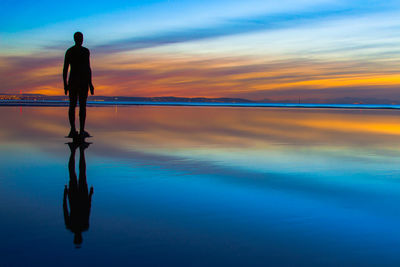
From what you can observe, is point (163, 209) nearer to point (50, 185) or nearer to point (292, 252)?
point (292, 252)

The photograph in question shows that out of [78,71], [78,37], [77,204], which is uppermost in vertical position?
[78,37]

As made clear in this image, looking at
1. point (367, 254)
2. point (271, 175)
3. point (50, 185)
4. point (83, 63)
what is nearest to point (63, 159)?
point (50, 185)

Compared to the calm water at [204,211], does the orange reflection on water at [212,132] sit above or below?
above

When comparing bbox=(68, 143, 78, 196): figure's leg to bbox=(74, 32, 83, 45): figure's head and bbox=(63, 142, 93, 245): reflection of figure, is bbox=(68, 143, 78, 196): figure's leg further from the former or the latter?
→ bbox=(74, 32, 83, 45): figure's head

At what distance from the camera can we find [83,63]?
9438 mm

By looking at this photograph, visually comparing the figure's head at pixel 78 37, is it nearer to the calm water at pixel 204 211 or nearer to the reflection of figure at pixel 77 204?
the calm water at pixel 204 211

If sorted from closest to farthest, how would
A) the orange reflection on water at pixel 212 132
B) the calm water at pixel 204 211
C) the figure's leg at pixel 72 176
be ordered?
the calm water at pixel 204 211 → the figure's leg at pixel 72 176 → the orange reflection on water at pixel 212 132

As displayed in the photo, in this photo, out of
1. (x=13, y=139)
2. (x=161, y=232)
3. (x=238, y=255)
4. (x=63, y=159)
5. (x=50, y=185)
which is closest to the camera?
(x=238, y=255)

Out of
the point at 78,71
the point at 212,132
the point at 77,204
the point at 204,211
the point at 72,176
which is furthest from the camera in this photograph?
the point at 212,132

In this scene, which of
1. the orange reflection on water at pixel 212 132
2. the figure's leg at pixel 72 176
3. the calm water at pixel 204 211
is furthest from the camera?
the orange reflection on water at pixel 212 132

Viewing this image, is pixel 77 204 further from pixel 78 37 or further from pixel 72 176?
pixel 78 37

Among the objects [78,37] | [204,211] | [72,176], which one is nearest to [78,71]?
[78,37]

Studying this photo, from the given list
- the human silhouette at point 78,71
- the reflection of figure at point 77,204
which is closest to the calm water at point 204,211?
→ the reflection of figure at point 77,204

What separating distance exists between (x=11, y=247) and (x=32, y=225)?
531 millimetres
